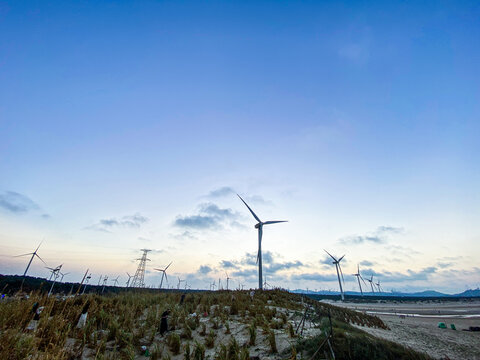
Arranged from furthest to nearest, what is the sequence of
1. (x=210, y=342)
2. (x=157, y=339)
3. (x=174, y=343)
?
(x=157, y=339) → (x=210, y=342) → (x=174, y=343)

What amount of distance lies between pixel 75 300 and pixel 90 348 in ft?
21.9

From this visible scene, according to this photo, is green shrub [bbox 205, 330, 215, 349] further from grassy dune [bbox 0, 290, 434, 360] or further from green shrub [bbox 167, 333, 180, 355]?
green shrub [bbox 167, 333, 180, 355]

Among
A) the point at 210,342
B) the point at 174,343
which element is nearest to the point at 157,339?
the point at 174,343

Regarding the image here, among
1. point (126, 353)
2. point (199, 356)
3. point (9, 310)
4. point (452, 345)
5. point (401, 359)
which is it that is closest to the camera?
point (401, 359)

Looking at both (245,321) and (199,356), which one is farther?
(245,321)

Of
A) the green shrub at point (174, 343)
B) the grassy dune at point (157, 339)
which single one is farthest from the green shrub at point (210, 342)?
the green shrub at point (174, 343)

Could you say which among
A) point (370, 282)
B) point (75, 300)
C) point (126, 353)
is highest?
point (370, 282)

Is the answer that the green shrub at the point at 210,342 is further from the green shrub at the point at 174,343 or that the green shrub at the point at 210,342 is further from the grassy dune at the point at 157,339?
the green shrub at the point at 174,343

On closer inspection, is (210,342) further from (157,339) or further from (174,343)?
(157,339)

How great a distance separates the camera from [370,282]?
124 meters

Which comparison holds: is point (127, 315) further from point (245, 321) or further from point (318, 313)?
point (318, 313)

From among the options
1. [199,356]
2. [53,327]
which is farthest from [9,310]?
[199,356]

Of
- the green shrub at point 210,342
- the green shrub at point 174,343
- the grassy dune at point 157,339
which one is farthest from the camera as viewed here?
the green shrub at point 210,342

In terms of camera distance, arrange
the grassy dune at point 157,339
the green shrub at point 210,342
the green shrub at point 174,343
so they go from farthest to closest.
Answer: the green shrub at point 210,342 < the green shrub at point 174,343 < the grassy dune at point 157,339
